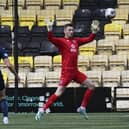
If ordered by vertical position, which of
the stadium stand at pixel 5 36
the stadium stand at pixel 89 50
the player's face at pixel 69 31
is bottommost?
the stadium stand at pixel 89 50

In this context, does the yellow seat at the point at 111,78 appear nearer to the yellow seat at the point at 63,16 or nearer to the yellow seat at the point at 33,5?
the yellow seat at the point at 63,16

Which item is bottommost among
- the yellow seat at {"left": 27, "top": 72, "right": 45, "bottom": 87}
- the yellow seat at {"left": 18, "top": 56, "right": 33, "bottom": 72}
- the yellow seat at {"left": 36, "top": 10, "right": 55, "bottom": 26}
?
the yellow seat at {"left": 27, "top": 72, "right": 45, "bottom": 87}

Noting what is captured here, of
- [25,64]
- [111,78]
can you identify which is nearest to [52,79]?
[25,64]

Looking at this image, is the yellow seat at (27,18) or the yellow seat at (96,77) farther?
the yellow seat at (27,18)

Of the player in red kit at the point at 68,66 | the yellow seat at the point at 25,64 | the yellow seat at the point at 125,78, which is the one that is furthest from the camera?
the yellow seat at the point at 25,64

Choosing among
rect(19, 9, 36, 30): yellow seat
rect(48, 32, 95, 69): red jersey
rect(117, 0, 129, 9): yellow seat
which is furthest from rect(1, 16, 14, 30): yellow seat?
rect(48, 32, 95, 69): red jersey

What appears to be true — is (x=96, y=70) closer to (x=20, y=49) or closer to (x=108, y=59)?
(x=108, y=59)

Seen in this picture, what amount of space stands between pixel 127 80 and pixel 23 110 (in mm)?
3479

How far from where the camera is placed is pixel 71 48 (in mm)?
12961

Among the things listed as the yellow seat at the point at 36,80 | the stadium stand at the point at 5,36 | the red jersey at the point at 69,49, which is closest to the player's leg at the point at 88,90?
the red jersey at the point at 69,49

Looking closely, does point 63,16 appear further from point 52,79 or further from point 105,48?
point 52,79

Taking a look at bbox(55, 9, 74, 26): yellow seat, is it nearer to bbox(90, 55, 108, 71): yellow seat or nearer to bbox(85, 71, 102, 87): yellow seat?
bbox(90, 55, 108, 71): yellow seat

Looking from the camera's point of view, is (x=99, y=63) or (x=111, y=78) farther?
(x=99, y=63)

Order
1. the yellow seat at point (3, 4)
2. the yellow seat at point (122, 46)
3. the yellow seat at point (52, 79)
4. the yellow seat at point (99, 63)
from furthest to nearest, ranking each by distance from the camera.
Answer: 1. the yellow seat at point (3, 4)
2. the yellow seat at point (122, 46)
3. the yellow seat at point (99, 63)
4. the yellow seat at point (52, 79)
